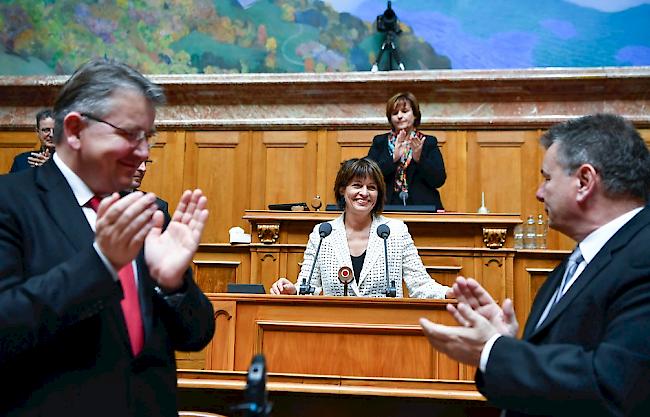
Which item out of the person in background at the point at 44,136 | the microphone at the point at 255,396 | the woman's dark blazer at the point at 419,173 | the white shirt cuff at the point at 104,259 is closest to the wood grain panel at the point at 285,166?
the woman's dark blazer at the point at 419,173

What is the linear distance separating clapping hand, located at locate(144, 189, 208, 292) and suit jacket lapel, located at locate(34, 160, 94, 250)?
14 cm

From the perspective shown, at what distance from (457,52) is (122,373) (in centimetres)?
599

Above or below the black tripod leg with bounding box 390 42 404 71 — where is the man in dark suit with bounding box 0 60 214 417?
below

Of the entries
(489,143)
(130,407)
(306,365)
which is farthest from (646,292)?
(489,143)

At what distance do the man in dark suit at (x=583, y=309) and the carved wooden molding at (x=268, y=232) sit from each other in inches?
117

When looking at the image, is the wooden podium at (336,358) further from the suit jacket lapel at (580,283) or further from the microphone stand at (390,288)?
the suit jacket lapel at (580,283)

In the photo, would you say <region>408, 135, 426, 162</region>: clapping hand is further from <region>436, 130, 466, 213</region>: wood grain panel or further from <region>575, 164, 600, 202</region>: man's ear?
<region>575, 164, 600, 202</region>: man's ear

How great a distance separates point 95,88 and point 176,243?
401 mm

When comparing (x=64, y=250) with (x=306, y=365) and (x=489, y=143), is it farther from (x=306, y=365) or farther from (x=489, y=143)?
(x=489, y=143)

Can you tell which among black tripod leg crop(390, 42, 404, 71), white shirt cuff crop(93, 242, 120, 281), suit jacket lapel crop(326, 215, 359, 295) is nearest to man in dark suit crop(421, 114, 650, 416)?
white shirt cuff crop(93, 242, 120, 281)

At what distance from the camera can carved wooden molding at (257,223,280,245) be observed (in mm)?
4836

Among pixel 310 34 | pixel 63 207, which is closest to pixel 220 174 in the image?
pixel 310 34

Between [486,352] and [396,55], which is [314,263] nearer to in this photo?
[486,352]

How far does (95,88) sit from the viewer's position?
1.71 metres
